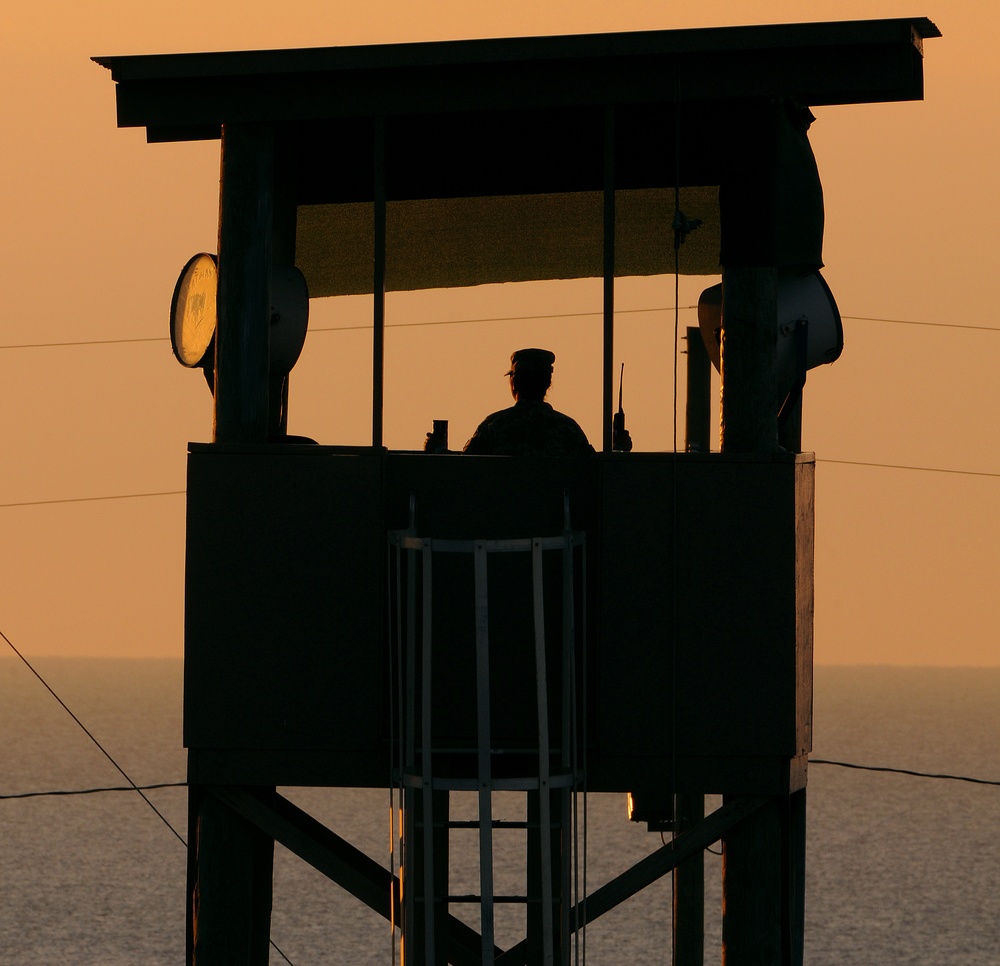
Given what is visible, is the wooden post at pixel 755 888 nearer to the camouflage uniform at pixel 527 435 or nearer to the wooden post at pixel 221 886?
the camouflage uniform at pixel 527 435

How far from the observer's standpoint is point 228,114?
10914 mm

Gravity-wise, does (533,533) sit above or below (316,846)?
above

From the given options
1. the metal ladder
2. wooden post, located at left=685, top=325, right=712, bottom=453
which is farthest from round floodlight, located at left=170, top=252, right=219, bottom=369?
wooden post, located at left=685, top=325, right=712, bottom=453

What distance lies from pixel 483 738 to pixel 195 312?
331cm

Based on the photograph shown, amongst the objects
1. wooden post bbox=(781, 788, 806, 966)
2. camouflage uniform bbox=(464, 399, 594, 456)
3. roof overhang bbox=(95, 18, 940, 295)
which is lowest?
wooden post bbox=(781, 788, 806, 966)

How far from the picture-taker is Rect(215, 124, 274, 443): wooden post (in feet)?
35.3

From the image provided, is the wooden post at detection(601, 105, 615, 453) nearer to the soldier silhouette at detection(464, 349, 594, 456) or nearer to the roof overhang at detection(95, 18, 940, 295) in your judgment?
the roof overhang at detection(95, 18, 940, 295)

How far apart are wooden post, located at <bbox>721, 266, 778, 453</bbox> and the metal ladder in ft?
3.42

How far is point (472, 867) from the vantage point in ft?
331

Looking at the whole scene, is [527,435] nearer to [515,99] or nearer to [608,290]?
[608,290]

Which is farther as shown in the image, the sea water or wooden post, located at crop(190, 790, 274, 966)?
the sea water

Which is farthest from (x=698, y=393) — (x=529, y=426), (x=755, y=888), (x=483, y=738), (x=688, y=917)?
(x=483, y=738)

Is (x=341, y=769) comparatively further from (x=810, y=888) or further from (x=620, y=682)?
(x=810, y=888)

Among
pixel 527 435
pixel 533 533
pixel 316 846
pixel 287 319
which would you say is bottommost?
pixel 316 846
